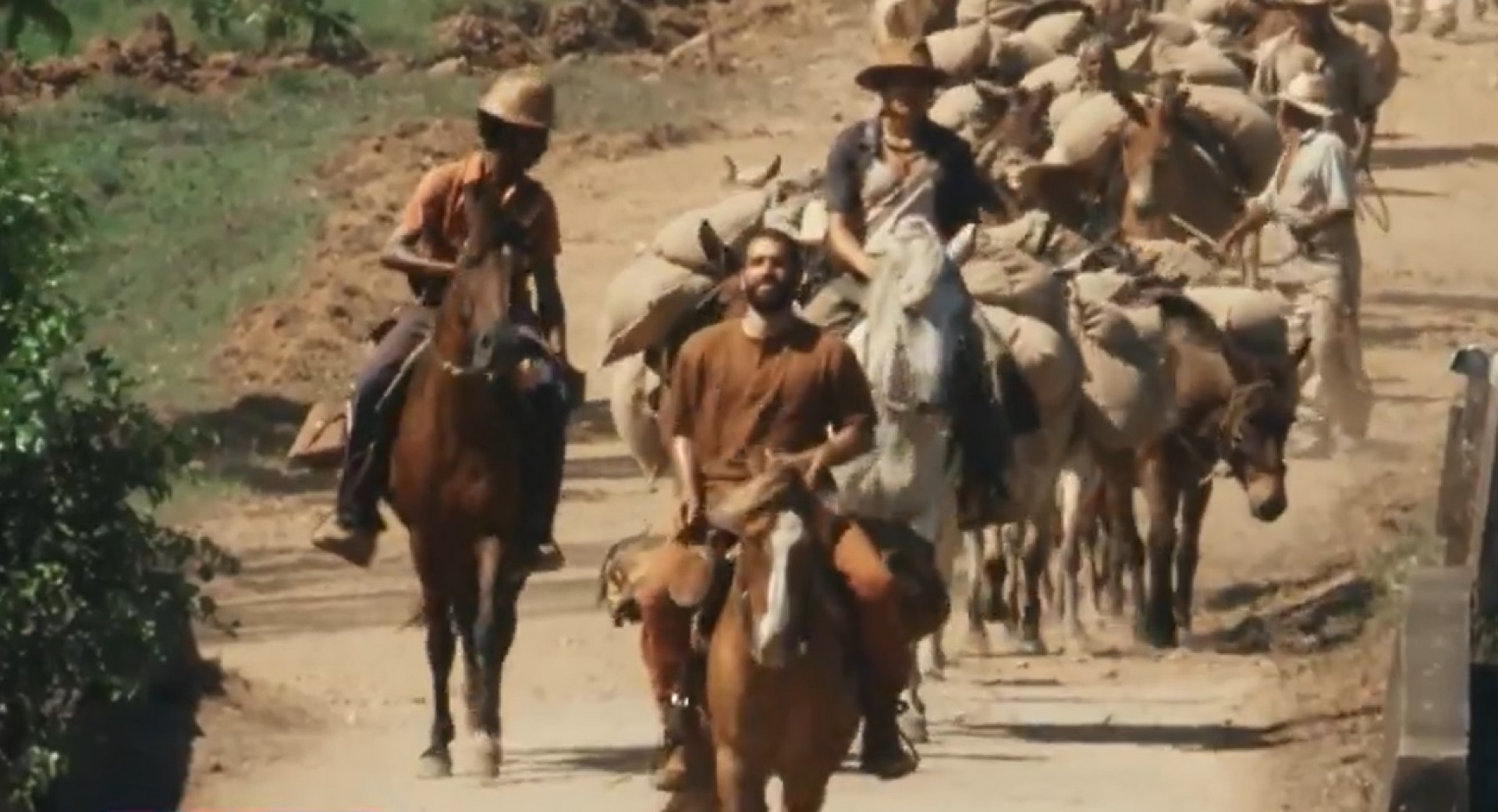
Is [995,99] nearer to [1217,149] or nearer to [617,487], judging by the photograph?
[1217,149]

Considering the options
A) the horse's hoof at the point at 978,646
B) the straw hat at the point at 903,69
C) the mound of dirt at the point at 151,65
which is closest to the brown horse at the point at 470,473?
the straw hat at the point at 903,69

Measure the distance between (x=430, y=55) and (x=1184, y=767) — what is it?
2494 centimetres

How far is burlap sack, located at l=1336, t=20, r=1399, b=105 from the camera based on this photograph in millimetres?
33500

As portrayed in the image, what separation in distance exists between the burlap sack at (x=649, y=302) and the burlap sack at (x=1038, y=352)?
1.17 meters

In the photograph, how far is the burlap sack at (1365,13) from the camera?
36625 mm

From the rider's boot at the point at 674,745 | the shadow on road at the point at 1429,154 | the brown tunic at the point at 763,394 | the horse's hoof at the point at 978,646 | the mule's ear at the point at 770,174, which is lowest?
the shadow on road at the point at 1429,154

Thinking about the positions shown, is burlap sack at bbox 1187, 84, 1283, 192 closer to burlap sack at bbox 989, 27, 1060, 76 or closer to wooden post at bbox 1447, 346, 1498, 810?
burlap sack at bbox 989, 27, 1060, 76

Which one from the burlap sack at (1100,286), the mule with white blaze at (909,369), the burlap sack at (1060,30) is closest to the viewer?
the mule with white blaze at (909,369)

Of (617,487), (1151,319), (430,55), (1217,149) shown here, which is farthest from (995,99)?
(430,55)

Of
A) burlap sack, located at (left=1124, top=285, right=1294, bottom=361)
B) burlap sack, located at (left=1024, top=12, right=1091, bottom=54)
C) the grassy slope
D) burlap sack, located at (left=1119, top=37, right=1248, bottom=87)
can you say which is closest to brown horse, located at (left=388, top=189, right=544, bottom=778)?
burlap sack, located at (left=1124, top=285, right=1294, bottom=361)

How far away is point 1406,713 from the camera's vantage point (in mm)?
12820

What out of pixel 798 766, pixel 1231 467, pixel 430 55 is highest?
pixel 798 766

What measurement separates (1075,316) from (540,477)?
3.98 meters

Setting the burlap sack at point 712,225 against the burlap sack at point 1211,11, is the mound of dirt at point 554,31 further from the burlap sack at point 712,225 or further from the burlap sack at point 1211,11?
the burlap sack at point 712,225
